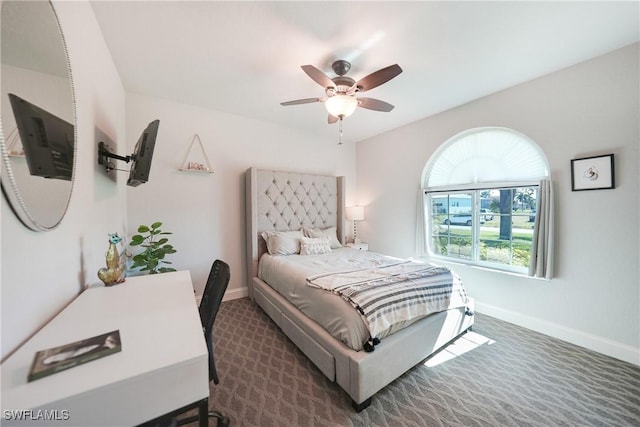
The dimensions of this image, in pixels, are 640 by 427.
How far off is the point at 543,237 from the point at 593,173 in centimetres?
70

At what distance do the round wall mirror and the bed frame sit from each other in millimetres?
1713

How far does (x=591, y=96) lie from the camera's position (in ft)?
7.04

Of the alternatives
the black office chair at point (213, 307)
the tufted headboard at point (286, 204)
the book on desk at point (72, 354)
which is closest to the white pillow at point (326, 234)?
the tufted headboard at point (286, 204)

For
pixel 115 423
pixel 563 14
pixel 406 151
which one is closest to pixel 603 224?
pixel 563 14

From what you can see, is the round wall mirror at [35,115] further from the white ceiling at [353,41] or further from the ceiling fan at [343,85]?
the ceiling fan at [343,85]

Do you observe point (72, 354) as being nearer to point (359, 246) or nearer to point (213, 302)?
point (213, 302)

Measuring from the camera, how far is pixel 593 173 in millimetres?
2139

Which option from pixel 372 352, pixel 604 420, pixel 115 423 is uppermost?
pixel 115 423

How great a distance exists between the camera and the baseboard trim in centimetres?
199

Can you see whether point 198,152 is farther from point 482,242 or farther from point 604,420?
point 604,420

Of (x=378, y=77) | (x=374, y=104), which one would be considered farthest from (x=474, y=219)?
(x=378, y=77)

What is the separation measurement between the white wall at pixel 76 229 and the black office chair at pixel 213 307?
25.6 inches

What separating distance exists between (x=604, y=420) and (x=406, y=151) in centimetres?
325

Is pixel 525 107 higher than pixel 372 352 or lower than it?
higher
